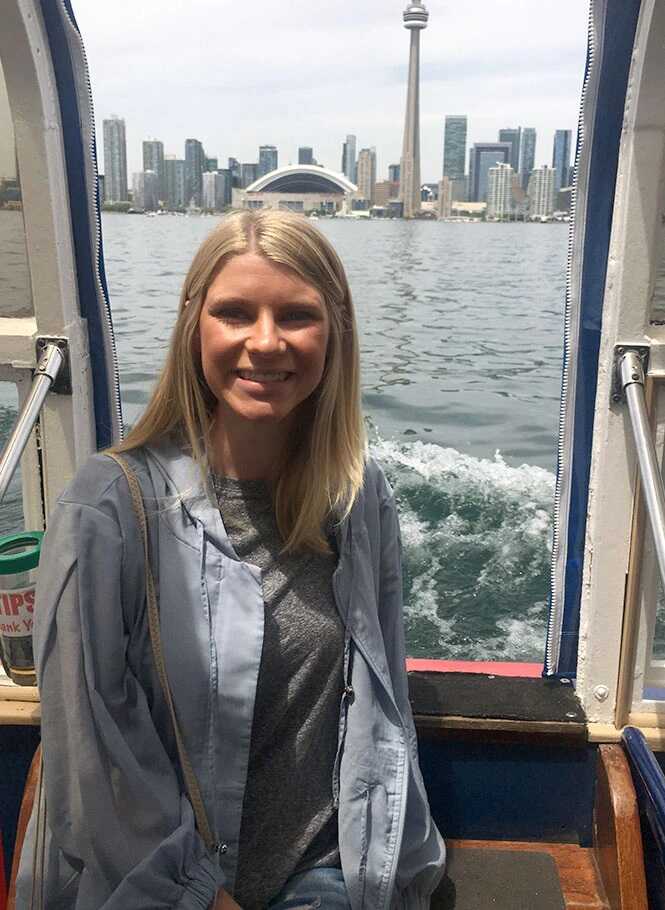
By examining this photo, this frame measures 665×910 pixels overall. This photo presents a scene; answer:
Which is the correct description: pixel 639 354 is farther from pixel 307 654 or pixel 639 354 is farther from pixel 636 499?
pixel 307 654

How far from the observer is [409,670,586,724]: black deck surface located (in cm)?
222

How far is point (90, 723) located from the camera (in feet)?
4.26

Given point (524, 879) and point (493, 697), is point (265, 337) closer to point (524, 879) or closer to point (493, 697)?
point (493, 697)

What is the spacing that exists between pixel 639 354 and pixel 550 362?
11.9 meters

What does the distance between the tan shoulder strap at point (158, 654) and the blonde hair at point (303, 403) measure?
0.35 feet

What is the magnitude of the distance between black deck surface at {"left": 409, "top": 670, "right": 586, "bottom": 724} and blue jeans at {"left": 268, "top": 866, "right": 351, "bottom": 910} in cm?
75

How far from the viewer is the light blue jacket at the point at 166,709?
1.30 metres

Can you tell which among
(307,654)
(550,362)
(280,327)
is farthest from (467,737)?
(550,362)

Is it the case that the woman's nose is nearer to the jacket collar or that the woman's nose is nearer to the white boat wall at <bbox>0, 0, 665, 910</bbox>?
the jacket collar

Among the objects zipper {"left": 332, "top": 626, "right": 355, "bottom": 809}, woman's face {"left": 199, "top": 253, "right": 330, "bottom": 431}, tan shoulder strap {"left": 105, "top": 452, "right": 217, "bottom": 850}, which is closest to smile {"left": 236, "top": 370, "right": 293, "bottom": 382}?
woman's face {"left": 199, "top": 253, "right": 330, "bottom": 431}

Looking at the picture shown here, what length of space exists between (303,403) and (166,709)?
560mm

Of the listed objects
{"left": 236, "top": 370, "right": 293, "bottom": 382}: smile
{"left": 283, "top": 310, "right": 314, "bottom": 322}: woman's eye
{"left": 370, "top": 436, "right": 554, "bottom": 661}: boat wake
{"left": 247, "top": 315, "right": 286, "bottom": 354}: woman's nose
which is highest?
{"left": 283, "top": 310, "right": 314, "bottom": 322}: woman's eye

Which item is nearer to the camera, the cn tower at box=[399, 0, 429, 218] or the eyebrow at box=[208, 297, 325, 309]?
the eyebrow at box=[208, 297, 325, 309]

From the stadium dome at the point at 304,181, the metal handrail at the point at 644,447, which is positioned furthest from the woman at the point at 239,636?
the stadium dome at the point at 304,181
